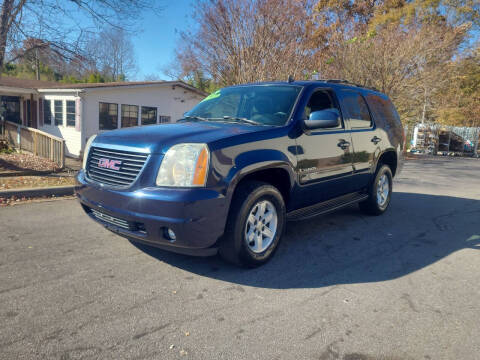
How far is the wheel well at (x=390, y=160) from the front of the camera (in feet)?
19.9

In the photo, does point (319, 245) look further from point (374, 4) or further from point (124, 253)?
point (374, 4)

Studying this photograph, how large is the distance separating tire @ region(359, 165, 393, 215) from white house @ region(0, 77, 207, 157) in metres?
13.2

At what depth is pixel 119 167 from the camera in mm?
3410

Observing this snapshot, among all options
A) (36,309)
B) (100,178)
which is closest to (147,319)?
(36,309)

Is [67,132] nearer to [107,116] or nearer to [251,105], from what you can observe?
[107,116]

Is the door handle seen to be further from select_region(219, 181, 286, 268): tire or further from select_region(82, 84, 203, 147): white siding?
select_region(82, 84, 203, 147): white siding

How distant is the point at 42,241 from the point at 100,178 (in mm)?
1344

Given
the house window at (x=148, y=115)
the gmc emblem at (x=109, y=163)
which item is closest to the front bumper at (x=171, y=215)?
the gmc emblem at (x=109, y=163)

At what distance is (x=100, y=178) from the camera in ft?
11.8

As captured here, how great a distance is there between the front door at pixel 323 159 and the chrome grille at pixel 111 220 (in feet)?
6.22

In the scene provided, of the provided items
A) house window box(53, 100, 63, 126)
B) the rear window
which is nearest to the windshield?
the rear window

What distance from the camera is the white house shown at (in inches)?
620

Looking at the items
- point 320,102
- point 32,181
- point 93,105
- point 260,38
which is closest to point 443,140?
point 260,38

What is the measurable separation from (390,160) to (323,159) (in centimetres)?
255
